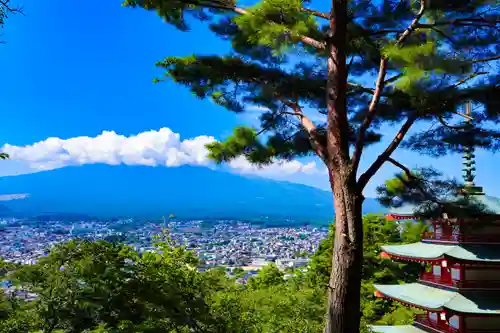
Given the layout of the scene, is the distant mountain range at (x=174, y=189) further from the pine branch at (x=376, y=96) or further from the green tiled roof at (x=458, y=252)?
the pine branch at (x=376, y=96)

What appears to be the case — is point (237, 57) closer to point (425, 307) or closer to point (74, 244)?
point (74, 244)

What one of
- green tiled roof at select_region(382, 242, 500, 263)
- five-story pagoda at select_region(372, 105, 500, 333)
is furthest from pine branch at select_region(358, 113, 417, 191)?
green tiled roof at select_region(382, 242, 500, 263)

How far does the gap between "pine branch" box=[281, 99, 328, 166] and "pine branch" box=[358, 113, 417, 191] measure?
1.12 feet

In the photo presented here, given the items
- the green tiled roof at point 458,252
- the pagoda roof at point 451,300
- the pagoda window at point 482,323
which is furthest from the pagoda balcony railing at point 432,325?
the green tiled roof at point 458,252

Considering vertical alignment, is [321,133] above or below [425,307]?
above

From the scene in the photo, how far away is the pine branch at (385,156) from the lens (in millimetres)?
3373

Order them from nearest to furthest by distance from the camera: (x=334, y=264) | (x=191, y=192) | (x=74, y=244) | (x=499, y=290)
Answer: (x=334, y=264) < (x=74, y=244) < (x=499, y=290) < (x=191, y=192)

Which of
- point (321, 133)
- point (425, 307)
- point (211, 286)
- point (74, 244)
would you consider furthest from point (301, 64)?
point (425, 307)

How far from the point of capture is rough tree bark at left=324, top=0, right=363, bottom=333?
10.4ft

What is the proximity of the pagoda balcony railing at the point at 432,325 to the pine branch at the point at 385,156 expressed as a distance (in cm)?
432

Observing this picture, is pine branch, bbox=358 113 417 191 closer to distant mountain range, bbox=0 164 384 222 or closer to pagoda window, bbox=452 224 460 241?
pagoda window, bbox=452 224 460 241

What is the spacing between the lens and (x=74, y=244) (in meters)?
3.46

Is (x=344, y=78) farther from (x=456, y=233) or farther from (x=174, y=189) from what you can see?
(x=174, y=189)

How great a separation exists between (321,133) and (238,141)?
34.2 inches
